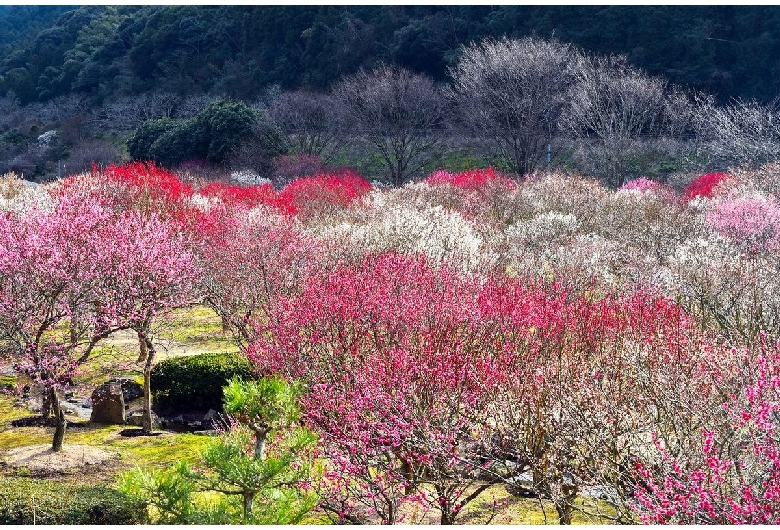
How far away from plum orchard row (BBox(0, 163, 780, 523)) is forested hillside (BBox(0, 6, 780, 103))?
93.2 ft

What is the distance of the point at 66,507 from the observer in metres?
7.68

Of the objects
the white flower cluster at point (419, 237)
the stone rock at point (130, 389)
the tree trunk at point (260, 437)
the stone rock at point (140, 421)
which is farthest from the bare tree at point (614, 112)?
the tree trunk at point (260, 437)

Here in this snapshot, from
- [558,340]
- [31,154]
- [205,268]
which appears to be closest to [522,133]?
[205,268]

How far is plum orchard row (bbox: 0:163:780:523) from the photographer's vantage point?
258 inches

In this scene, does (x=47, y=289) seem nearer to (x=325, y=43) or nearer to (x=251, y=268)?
(x=251, y=268)

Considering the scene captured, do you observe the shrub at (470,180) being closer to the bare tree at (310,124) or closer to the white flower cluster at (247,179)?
the white flower cluster at (247,179)

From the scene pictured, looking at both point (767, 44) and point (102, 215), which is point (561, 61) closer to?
point (767, 44)

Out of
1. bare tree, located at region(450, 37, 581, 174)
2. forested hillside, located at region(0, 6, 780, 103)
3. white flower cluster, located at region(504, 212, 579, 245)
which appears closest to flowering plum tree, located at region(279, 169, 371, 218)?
white flower cluster, located at region(504, 212, 579, 245)

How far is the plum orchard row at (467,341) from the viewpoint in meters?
6.55

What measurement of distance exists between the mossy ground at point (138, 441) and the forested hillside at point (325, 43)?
1306 inches

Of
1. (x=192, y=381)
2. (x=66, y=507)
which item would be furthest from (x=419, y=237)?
(x=66, y=507)

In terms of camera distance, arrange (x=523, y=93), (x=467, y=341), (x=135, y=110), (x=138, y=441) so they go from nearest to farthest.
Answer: (x=467, y=341) → (x=138, y=441) → (x=523, y=93) → (x=135, y=110)

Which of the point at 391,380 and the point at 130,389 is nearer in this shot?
the point at 391,380

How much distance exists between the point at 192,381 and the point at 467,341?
23.4ft
